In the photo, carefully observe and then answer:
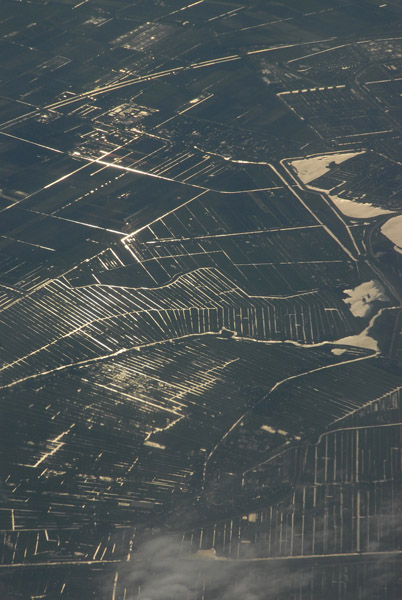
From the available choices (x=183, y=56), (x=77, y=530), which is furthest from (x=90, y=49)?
(x=77, y=530)

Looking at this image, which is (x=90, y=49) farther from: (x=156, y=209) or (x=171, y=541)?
(x=171, y=541)

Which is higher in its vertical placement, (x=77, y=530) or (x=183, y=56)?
(x=183, y=56)

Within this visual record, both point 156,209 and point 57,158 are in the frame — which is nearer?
point 156,209

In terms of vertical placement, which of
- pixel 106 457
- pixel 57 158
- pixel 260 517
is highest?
pixel 57 158

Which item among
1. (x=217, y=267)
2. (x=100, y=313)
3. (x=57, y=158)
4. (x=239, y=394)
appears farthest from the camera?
(x=57, y=158)

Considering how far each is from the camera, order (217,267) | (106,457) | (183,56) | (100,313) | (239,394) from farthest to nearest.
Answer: (183,56) < (217,267) < (100,313) < (239,394) < (106,457)

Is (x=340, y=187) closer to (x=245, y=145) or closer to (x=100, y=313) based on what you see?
(x=245, y=145)
